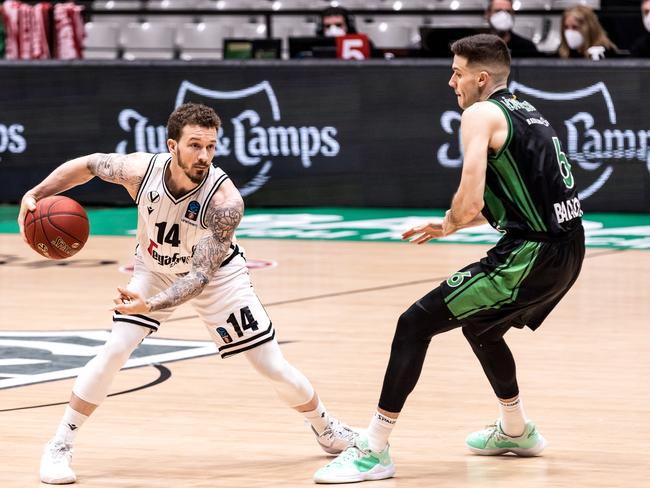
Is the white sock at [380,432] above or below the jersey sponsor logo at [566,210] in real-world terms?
below

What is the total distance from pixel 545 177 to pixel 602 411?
1679 mm

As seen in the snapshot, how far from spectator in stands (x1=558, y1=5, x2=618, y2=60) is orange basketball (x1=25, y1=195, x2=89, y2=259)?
8935mm

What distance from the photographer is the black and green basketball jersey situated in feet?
17.3

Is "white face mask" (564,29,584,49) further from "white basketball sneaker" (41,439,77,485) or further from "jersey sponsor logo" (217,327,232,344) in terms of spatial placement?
"white basketball sneaker" (41,439,77,485)

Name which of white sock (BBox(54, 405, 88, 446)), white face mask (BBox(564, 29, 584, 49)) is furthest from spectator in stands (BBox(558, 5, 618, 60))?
white sock (BBox(54, 405, 88, 446))

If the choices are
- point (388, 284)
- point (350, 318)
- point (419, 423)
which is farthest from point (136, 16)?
point (419, 423)

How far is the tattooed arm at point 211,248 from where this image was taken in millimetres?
5305

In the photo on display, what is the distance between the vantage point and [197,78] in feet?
47.7

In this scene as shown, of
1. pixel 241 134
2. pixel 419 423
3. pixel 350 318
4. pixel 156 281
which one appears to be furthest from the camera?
pixel 241 134

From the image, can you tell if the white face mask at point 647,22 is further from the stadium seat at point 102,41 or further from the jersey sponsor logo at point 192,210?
the jersey sponsor logo at point 192,210

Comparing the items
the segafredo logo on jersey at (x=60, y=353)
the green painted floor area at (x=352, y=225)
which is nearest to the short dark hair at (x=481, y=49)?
the segafredo logo on jersey at (x=60, y=353)

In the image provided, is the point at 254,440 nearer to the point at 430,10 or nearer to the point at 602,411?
the point at 602,411

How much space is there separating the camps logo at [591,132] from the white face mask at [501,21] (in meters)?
0.91

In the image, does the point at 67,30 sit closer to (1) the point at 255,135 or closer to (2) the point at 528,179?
(1) the point at 255,135
